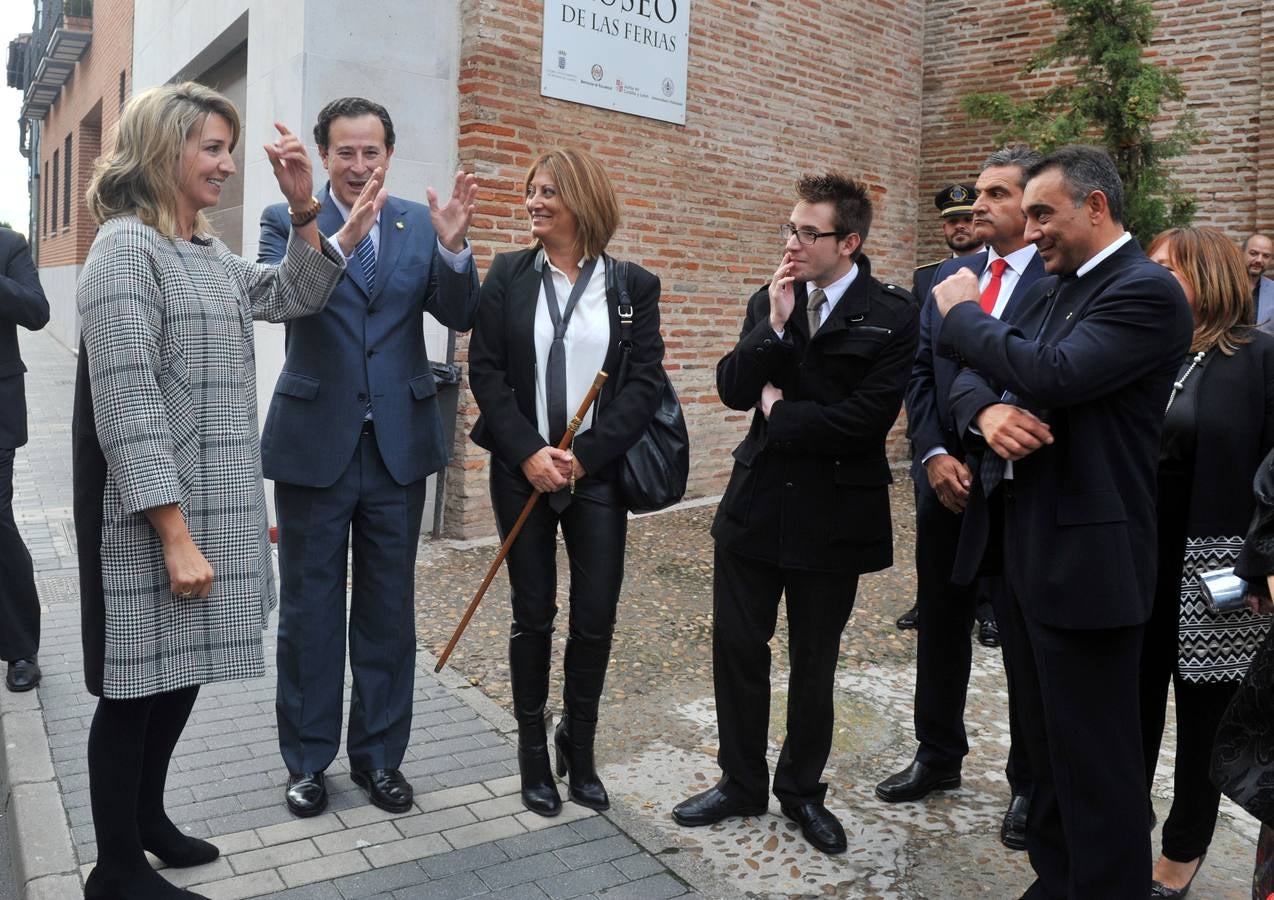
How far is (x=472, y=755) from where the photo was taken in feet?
14.1

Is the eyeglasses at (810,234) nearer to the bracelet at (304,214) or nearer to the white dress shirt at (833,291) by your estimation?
the white dress shirt at (833,291)

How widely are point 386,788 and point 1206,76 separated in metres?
9.60

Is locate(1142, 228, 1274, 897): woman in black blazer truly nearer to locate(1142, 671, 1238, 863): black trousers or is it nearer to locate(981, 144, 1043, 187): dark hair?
locate(1142, 671, 1238, 863): black trousers

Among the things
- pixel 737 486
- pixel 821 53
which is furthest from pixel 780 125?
pixel 737 486

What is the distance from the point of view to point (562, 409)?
12.5 ft

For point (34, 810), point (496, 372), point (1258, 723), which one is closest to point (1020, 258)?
point (496, 372)

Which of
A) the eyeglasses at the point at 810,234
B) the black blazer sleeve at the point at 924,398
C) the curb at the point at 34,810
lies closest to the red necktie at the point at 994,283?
the black blazer sleeve at the point at 924,398

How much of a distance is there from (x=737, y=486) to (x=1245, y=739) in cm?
176

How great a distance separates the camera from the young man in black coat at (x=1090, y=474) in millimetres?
2764

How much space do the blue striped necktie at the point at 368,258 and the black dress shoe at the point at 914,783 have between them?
2.56 m

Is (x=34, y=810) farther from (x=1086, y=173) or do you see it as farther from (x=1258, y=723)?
(x=1086, y=173)

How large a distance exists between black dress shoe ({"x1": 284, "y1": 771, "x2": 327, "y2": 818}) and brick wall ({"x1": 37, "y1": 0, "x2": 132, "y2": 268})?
33.3 ft

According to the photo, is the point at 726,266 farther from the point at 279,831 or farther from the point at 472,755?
the point at 279,831

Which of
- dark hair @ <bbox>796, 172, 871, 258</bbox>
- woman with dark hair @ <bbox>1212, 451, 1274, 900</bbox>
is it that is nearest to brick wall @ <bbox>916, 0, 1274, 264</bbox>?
dark hair @ <bbox>796, 172, 871, 258</bbox>
